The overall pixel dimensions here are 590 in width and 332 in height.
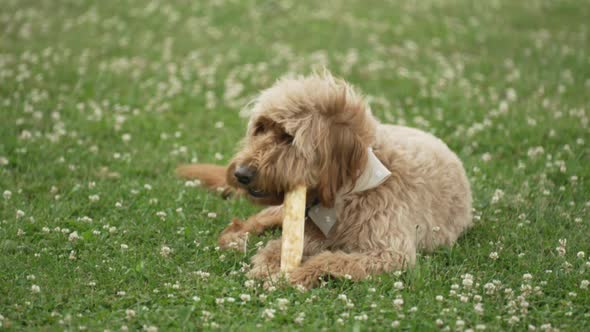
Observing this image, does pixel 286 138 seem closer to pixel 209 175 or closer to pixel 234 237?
pixel 234 237

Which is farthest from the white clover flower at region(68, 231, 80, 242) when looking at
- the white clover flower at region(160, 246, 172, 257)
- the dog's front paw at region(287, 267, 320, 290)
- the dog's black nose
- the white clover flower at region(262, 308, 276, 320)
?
the white clover flower at region(262, 308, 276, 320)

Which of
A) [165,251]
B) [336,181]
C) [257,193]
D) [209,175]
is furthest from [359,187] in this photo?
[209,175]

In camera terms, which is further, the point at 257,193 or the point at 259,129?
the point at 259,129

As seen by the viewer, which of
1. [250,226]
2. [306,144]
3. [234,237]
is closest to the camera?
[306,144]

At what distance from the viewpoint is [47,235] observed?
603 centimetres

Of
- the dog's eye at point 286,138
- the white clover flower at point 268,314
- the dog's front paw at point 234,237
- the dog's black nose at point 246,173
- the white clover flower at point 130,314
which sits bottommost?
the white clover flower at point 268,314

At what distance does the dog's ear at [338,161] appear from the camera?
5219 mm

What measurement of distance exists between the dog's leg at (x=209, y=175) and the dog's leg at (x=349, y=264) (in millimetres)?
2071

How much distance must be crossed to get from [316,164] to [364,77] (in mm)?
6211

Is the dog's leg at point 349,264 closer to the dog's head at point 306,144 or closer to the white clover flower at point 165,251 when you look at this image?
the dog's head at point 306,144

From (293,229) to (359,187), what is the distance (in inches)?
24.3

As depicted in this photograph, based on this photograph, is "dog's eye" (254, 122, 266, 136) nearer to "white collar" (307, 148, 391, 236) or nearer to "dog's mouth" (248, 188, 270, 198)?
"dog's mouth" (248, 188, 270, 198)

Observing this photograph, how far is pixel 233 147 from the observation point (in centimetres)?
868

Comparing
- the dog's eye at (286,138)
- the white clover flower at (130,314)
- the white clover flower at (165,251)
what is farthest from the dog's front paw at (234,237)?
the white clover flower at (130,314)
